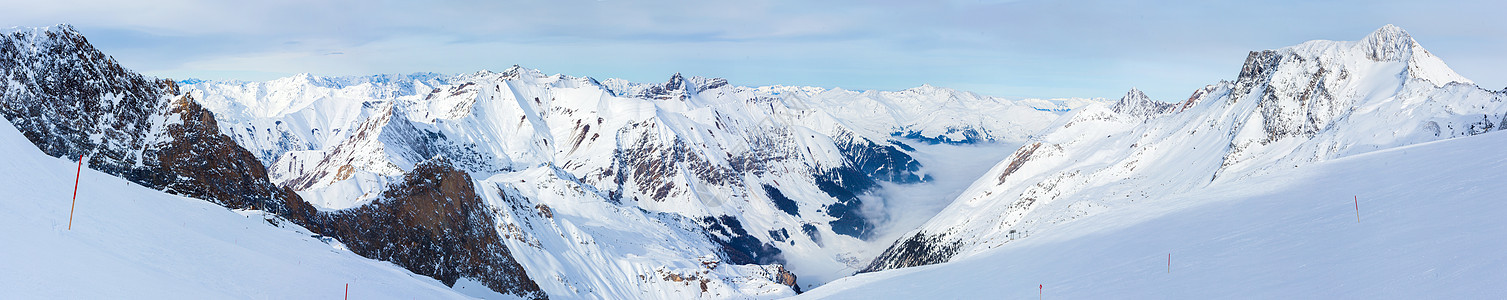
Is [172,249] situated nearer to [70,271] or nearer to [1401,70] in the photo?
[70,271]

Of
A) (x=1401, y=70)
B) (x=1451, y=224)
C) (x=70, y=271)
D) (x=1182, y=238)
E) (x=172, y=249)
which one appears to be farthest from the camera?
(x=1401, y=70)

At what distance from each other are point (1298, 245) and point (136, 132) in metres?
61.9

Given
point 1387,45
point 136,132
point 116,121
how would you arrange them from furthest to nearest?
1. point 1387,45
2. point 136,132
3. point 116,121

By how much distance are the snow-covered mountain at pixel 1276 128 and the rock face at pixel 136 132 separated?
164 feet

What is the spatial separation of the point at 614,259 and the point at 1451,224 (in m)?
153

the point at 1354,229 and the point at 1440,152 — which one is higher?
the point at 1440,152

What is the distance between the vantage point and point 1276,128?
350ft

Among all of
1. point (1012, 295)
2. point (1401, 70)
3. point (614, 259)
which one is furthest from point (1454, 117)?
point (614, 259)

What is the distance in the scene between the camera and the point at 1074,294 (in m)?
17.4

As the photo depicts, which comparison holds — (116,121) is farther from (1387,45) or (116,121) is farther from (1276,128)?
(1387,45)

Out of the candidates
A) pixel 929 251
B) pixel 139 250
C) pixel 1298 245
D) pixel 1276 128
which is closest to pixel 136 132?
pixel 139 250

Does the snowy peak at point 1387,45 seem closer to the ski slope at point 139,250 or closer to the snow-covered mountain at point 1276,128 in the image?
the snow-covered mountain at point 1276,128

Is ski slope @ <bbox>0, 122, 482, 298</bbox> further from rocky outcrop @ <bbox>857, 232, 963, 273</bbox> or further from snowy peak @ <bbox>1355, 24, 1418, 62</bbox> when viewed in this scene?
snowy peak @ <bbox>1355, 24, 1418, 62</bbox>

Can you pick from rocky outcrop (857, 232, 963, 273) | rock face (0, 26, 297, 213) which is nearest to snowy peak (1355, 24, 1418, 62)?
rocky outcrop (857, 232, 963, 273)
